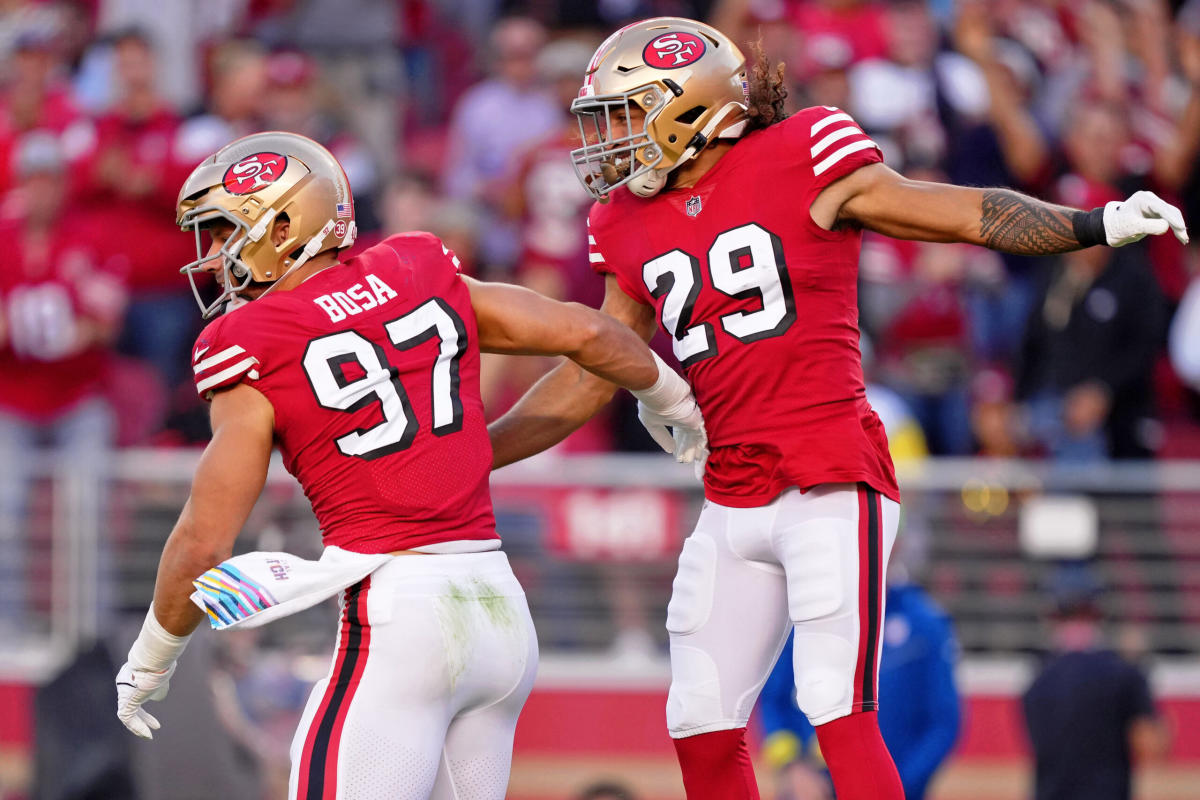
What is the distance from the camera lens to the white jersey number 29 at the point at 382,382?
4250 mm

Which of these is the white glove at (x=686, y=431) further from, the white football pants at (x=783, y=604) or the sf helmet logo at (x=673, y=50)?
the sf helmet logo at (x=673, y=50)

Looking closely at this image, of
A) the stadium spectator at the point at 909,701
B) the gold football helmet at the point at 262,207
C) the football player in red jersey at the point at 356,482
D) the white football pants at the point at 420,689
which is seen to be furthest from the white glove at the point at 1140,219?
the stadium spectator at the point at 909,701

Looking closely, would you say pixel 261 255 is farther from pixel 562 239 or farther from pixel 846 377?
pixel 562 239

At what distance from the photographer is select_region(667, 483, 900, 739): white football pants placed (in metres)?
4.53

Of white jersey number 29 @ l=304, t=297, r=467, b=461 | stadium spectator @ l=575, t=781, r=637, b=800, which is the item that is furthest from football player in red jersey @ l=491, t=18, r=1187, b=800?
stadium spectator @ l=575, t=781, r=637, b=800

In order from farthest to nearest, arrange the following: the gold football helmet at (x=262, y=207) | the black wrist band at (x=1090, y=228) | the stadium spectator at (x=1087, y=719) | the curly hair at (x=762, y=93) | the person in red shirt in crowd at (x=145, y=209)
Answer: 1. the person in red shirt in crowd at (x=145, y=209)
2. the stadium spectator at (x=1087, y=719)
3. the curly hair at (x=762, y=93)
4. the gold football helmet at (x=262, y=207)
5. the black wrist band at (x=1090, y=228)

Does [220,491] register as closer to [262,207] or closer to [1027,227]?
[262,207]

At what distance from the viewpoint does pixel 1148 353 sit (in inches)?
368

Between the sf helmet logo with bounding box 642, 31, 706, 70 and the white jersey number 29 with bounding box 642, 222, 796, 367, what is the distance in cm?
49

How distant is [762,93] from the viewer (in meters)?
4.88

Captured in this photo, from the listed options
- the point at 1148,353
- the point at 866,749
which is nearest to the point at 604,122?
the point at 866,749

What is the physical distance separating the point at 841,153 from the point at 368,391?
4.42ft

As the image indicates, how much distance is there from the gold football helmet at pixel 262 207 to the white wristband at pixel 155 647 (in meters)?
0.80

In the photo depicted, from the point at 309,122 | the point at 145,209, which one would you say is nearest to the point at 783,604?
the point at 145,209
